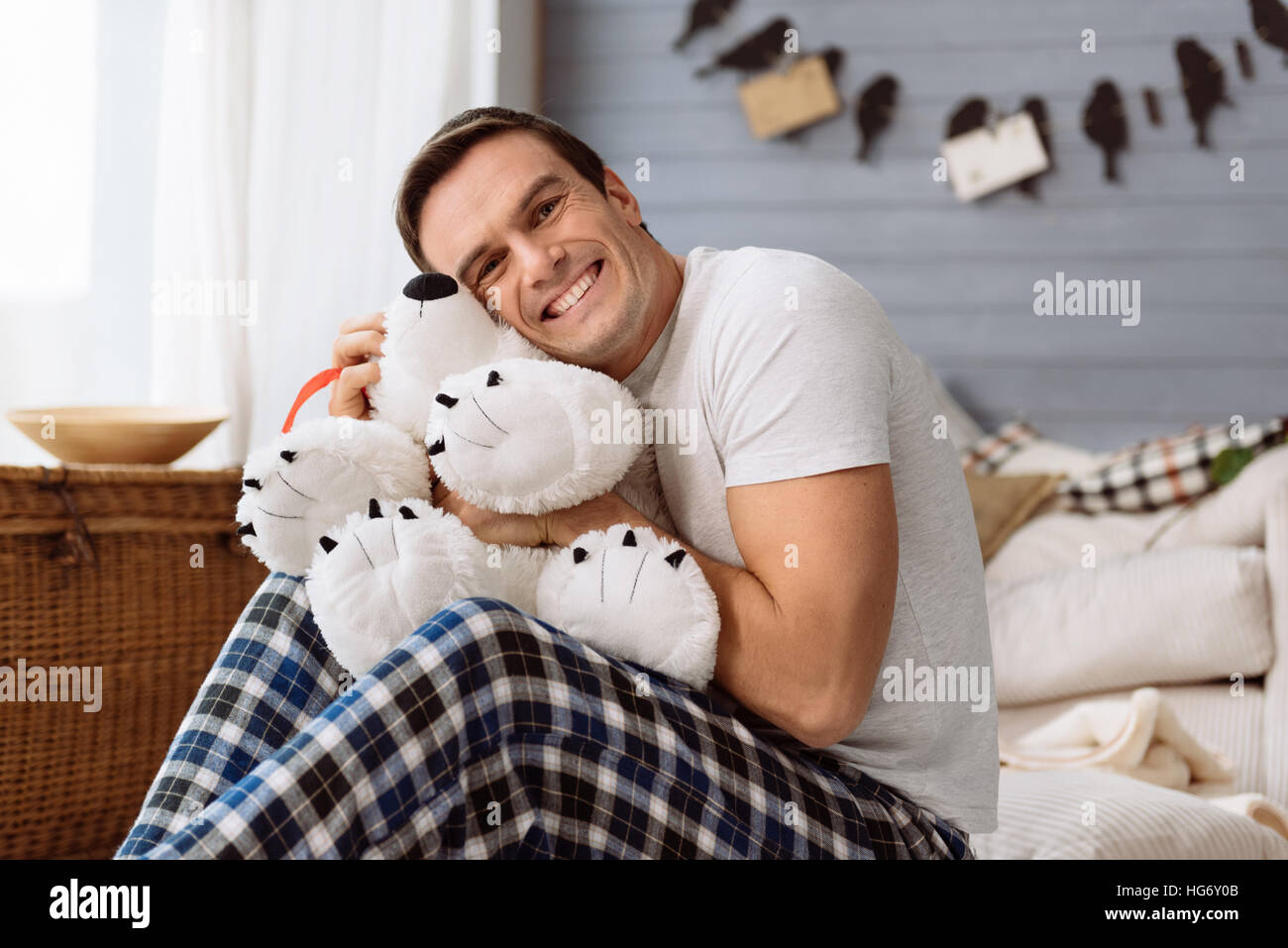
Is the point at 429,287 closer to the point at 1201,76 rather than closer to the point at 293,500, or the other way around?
the point at 293,500

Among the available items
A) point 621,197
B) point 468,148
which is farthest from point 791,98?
point 468,148

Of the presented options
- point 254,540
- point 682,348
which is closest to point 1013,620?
point 682,348

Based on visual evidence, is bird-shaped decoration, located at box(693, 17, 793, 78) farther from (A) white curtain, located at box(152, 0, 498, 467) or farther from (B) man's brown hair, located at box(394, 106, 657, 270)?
(B) man's brown hair, located at box(394, 106, 657, 270)

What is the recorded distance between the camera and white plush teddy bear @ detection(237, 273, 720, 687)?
900mm

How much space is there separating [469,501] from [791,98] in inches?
74.9

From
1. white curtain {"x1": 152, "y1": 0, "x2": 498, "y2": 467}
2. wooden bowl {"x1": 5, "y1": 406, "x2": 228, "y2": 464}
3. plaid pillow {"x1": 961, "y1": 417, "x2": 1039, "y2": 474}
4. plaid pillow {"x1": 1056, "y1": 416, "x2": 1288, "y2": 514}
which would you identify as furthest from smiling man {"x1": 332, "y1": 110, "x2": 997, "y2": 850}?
plaid pillow {"x1": 961, "y1": 417, "x2": 1039, "y2": 474}

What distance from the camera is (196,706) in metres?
0.99

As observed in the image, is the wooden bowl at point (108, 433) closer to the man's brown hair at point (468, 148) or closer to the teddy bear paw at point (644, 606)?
the man's brown hair at point (468, 148)

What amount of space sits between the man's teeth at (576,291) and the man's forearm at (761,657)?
0.28m

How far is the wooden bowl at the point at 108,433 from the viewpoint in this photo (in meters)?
1.49

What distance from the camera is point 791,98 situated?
8.54 ft

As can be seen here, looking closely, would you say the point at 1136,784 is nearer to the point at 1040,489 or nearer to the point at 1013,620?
the point at 1013,620

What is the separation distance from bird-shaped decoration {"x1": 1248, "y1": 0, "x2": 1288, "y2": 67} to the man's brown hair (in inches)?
77.2
